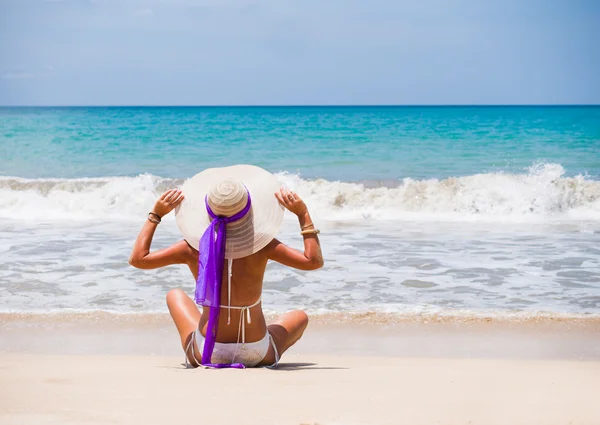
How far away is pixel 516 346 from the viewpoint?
5.21 meters

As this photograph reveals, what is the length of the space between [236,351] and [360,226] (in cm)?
755

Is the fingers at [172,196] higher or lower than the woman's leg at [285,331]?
higher

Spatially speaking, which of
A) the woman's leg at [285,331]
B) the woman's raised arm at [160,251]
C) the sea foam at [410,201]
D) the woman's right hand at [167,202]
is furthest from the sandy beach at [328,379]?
the sea foam at [410,201]

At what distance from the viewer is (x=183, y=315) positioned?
13.6 ft

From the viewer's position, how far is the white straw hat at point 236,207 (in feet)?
11.5

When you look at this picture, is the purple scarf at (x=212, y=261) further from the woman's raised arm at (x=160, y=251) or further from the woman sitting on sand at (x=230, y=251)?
the woman's raised arm at (x=160, y=251)

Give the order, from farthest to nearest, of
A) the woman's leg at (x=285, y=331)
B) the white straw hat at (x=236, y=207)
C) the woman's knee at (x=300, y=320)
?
the woman's knee at (x=300, y=320) < the woman's leg at (x=285, y=331) < the white straw hat at (x=236, y=207)

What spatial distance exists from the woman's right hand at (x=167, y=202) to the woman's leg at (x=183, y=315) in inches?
27.6

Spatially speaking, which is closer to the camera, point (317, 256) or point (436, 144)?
point (317, 256)

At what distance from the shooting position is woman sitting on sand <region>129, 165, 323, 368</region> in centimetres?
355

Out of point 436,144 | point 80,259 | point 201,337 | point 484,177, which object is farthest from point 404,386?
point 436,144

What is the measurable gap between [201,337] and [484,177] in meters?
12.8

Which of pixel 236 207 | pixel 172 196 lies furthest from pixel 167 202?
pixel 236 207

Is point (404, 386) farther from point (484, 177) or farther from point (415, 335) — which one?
point (484, 177)
